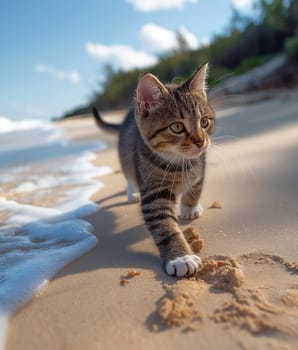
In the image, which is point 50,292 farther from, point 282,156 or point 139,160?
point 282,156

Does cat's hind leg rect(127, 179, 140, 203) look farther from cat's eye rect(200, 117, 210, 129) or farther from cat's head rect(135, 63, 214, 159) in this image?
cat's eye rect(200, 117, 210, 129)

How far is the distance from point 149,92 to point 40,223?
1.06 metres

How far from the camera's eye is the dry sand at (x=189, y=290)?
3.40 ft

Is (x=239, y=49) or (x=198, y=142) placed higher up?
(x=239, y=49)

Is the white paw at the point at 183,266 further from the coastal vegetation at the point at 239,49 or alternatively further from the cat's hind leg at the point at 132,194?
the coastal vegetation at the point at 239,49

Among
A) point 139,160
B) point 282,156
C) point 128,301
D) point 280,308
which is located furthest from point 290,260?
point 282,156

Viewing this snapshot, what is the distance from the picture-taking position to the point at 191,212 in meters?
2.13

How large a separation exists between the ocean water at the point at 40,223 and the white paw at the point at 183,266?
1.64 feet

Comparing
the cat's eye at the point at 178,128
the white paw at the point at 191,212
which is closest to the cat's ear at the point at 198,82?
the cat's eye at the point at 178,128

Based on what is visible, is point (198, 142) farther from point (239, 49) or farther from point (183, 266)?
point (239, 49)

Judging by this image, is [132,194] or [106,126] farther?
[106,126]

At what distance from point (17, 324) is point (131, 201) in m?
1.53

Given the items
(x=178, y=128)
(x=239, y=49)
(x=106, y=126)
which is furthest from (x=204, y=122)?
(x=239, y=49)

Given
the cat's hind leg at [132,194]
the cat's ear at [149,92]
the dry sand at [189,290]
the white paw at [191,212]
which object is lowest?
the dry sand at [189,290]
